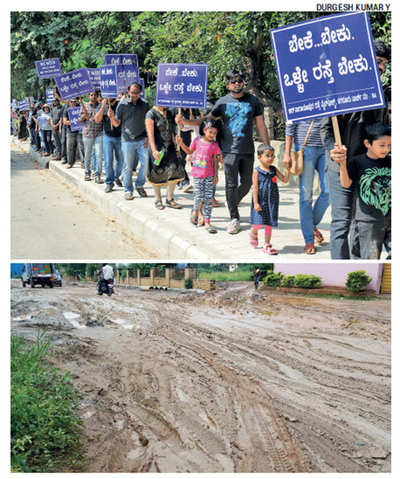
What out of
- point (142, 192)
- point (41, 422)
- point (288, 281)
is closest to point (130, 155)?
point (142, 192)

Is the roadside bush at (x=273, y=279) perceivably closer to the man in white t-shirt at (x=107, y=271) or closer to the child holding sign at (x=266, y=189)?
the child holding sign at (x=266, y=189)

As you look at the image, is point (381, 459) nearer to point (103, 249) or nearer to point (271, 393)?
point (271, 393)

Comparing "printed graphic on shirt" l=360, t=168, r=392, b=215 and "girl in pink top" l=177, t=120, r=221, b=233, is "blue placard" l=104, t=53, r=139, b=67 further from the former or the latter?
"printed graphic on shirt" l=360, t=168, r=392, b=215

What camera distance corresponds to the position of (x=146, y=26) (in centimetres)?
1091

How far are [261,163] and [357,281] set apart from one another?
1.69 meters

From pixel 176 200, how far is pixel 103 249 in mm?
1729

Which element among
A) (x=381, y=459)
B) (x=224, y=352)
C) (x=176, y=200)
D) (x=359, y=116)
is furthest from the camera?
(x=176, y=200)

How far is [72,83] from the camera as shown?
9.16 m

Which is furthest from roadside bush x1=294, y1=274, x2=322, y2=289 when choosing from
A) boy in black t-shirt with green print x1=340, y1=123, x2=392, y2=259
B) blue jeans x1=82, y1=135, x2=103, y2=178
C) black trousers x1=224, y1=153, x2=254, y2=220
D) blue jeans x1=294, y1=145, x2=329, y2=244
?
blue jeans x1=82, y1=135, x2=103, y2=178

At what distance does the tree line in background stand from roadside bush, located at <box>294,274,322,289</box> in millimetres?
2481

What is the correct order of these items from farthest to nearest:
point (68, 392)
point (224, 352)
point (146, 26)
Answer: point (146, 26) → point (224, 352) → point (68, 392)

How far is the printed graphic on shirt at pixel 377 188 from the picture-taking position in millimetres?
4340

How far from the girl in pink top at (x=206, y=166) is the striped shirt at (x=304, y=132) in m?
0.96

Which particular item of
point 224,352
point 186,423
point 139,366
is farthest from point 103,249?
point 186,423
